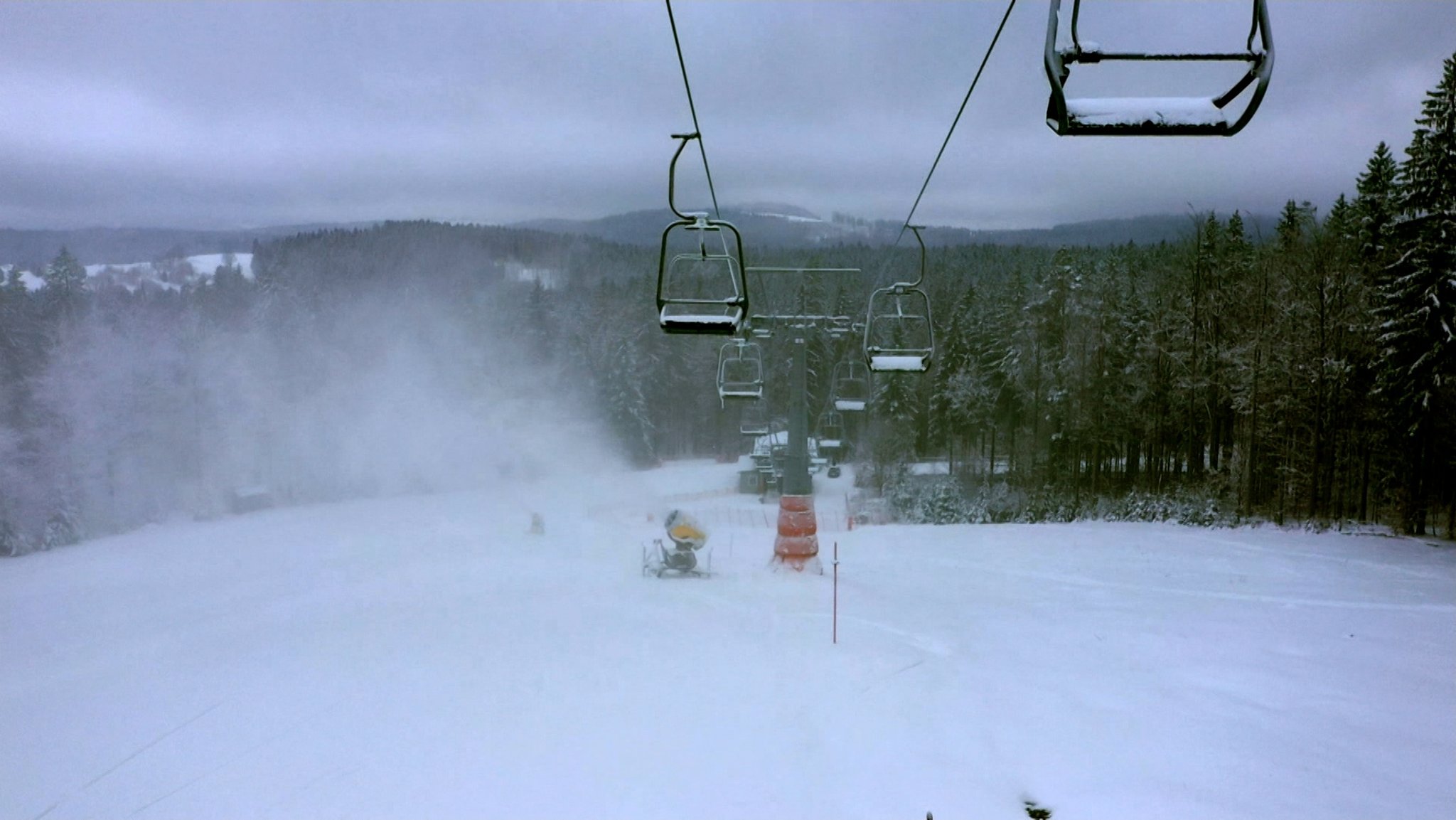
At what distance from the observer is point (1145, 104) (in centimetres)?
262

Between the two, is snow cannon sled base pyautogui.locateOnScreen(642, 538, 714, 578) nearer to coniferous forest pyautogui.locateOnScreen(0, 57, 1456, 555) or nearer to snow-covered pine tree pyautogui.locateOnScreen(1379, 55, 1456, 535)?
coniferous forest pyautogui.locateOnScreen(0, 57, 1456, 555)

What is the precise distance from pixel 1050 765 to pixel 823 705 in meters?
2.43

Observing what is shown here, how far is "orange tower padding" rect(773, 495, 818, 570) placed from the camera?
16.2m

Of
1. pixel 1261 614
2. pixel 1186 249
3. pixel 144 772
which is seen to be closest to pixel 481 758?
pixel 144 772

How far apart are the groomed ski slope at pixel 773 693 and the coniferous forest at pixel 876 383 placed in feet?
34.0

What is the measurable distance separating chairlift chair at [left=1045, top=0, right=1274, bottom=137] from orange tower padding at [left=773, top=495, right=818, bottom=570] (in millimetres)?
13860

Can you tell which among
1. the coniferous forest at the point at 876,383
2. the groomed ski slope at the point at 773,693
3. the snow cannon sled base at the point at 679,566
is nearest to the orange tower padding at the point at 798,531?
the groomed ski slope at the point at 773,693

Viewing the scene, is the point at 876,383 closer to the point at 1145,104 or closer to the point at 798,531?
the point at 798,531

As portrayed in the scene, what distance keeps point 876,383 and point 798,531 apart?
36.1 meters

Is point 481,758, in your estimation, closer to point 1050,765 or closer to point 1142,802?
point 1050,765

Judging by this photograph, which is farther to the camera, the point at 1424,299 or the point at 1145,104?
the point at 1424,299

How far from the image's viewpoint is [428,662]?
10.8m

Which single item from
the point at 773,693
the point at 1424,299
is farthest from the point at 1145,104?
the point at 1424,299

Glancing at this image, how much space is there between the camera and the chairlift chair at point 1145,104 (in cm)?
249
